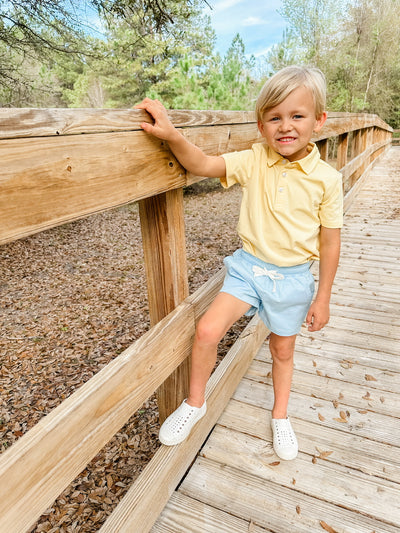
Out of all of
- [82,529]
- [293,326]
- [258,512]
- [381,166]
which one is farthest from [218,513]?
[381,166]

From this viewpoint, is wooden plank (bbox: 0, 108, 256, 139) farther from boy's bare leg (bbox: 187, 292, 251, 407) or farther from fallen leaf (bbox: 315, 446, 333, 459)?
fallen leaf (bbox: 315, 446, 333, 459)

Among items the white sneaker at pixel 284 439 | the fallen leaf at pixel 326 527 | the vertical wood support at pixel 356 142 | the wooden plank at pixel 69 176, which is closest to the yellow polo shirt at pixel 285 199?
the wooden plank at pixel 69 176

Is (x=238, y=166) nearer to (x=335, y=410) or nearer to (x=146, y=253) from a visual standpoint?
(x=146, y=253)

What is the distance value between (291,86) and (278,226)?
0.55 meters

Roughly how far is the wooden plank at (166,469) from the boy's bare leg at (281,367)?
0.31 m

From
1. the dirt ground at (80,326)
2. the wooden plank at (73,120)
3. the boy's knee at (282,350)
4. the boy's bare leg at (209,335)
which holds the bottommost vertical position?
the dirt ground at (80,326)

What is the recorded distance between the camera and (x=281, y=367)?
6.39ft

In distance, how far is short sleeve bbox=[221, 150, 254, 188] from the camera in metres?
1.61

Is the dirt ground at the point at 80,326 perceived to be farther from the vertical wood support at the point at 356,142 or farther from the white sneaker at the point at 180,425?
the vertical wood support at the point at 356,142

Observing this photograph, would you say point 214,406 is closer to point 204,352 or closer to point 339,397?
point 204,352

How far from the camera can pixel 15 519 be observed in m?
0.91

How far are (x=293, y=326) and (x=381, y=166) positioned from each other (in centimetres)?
1118

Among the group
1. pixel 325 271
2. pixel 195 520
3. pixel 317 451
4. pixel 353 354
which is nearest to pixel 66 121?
pixel 325 271

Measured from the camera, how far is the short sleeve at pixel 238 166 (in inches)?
63.5
